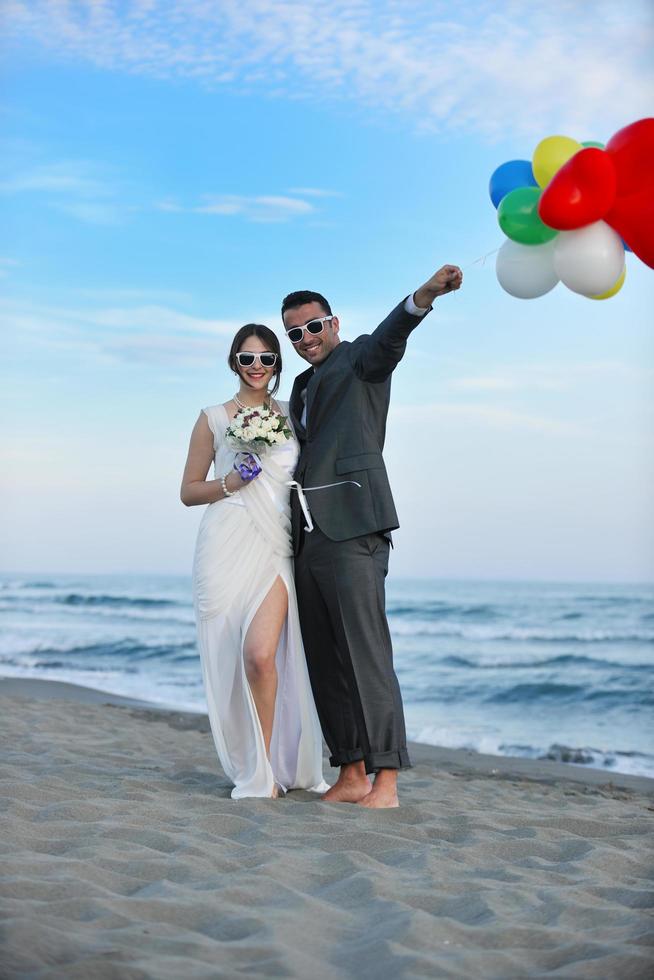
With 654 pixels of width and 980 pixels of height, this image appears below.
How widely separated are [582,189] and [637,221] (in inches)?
9.0

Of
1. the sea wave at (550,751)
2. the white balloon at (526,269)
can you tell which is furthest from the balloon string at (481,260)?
the sea wave at (550,751)

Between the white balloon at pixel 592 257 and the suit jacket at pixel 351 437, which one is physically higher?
the white balloon at pixel 592 257

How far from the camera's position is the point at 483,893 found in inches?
111

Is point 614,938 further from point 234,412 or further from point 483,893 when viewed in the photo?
point 234,412

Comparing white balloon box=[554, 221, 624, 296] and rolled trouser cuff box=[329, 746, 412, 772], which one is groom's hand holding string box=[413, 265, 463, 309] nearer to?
white balloon box=[554, 221, 624, 296]

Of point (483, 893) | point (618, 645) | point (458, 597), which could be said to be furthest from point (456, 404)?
point (483, 893)

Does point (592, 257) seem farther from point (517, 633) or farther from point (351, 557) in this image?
point (517, 633)

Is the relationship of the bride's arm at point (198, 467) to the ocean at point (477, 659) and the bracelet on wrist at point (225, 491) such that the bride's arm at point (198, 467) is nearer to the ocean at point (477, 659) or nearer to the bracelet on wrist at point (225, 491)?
the bracelet on wrist at point (225, 491)

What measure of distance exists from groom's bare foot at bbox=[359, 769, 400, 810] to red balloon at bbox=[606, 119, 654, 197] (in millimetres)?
2525

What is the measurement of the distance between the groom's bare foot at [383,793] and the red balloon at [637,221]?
2.33 meters

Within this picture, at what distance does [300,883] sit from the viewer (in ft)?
9.59

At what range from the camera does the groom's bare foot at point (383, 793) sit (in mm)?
4207

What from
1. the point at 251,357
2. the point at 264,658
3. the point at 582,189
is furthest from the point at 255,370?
the point at 582,189

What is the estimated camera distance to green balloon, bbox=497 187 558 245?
3.85 m
